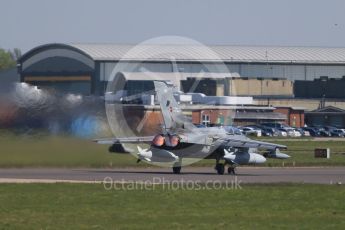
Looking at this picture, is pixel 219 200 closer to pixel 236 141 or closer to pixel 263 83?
pixel 236 141

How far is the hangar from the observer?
127625mm

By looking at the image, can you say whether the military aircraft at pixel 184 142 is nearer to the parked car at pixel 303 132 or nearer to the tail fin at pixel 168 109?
the tail fin at pixel 168 109

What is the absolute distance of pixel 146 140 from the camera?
48.7 metres

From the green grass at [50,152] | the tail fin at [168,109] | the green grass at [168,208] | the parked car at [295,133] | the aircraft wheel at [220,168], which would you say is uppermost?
the tail fin at [168,109]

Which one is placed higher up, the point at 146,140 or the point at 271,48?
the point at 271,48

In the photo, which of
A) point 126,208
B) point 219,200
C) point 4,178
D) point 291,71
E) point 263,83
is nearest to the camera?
point 126,208

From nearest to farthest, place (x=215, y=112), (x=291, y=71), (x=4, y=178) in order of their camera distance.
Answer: (x=4, y=178)
(x=215, y=112)
(x=291, y=71)

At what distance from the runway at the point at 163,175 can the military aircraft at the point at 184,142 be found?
832 millimetres

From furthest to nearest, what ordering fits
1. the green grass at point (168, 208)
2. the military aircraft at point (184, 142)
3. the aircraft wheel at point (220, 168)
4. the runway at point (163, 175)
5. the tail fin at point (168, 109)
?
the aircraft wheel at point (220, 168) < the tail fin at point (168, 109) < the military aircraft at point (184, 142) < the runway at point (163, 175) < the green grass at point (168, 208)

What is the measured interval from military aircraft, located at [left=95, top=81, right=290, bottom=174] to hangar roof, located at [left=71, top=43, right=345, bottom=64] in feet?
273

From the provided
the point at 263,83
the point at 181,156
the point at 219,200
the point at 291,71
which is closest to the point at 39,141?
the point at 181,156

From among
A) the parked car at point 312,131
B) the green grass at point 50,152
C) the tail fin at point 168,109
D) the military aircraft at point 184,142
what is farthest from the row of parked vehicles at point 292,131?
the tail fin at point 168,109

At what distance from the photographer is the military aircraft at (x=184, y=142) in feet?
155

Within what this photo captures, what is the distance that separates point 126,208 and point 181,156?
65.6 feet
